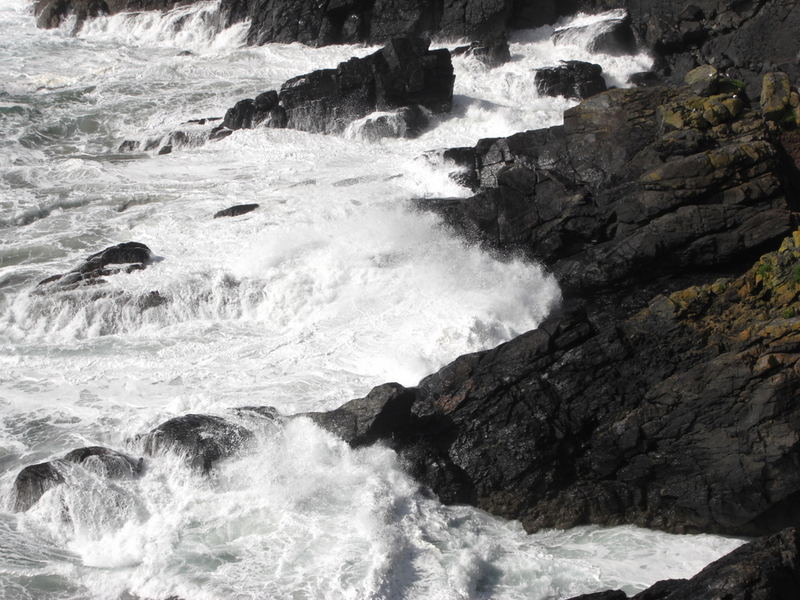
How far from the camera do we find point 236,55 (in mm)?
36531

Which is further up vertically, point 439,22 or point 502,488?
point 439,22

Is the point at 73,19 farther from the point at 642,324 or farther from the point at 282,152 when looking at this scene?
the point at 642,324

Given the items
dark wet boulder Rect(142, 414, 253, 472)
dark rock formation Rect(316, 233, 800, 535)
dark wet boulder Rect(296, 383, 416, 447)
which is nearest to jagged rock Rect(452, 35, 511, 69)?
dark rock formation Rect(316, 233, 800, 535)

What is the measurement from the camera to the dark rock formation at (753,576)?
883 cm

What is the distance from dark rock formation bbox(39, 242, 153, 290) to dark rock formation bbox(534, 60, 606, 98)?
15.1 m

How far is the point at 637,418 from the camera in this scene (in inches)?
488

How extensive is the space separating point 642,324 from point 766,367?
2.01 m

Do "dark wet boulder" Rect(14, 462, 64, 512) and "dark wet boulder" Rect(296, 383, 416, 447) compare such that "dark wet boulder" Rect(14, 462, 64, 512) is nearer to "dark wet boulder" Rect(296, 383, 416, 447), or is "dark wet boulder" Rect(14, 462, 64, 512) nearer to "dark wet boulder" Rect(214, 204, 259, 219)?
"dark wet boulder" Rect(296, 383, 416, 447)

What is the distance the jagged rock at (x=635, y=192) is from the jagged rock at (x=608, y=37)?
12.5m

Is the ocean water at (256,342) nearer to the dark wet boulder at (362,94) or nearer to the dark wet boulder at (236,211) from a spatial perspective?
the dark wet boulder at (236,211)

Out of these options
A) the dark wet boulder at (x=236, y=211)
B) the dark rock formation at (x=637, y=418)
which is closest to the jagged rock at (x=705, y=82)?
the dark rock formation at (x=637, y=418)

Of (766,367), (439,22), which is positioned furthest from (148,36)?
(766,367)

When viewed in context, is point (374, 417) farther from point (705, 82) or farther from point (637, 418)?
point (705, 82)

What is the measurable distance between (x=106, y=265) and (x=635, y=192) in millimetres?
10925
